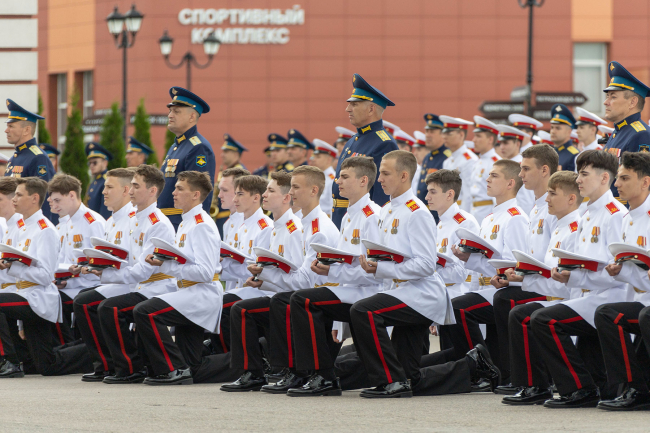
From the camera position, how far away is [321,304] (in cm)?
815

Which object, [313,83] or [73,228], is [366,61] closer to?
[313,83]

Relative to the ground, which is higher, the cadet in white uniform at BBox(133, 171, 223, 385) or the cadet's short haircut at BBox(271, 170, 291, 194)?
the cadet's short haircut at BBox(271, 170, 291, 194)

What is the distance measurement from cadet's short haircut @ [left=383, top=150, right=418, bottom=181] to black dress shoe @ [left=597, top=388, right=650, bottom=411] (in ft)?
7.62

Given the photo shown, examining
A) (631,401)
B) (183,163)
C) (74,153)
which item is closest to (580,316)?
(631,401)

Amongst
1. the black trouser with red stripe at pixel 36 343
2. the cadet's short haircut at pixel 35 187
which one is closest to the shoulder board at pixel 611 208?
the black trouser with red stripe at pixel 36 343

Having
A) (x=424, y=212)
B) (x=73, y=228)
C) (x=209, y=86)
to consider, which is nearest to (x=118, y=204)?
(x=73, y=228)

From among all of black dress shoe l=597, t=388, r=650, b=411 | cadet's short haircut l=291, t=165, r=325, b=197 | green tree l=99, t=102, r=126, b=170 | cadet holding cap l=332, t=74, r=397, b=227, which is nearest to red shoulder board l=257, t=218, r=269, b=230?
cadet holding cap l=332, t=74, r=397, b=227

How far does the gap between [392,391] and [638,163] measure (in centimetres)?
240

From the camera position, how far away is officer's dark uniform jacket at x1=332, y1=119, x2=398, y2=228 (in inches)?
373

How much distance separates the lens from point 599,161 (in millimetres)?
7668

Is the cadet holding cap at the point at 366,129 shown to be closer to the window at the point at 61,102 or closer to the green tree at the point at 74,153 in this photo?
the green tree at the point at 74,153

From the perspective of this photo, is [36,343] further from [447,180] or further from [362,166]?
[447,180]

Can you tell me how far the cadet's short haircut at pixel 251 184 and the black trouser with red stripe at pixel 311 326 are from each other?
6.90 ft

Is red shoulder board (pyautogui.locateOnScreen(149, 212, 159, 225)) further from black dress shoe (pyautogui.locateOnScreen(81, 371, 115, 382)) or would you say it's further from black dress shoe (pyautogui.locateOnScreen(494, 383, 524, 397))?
black dress shoe (pyautogui.locateOnScreen(494, 383, 524, 397))
